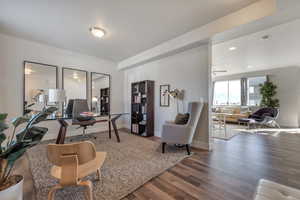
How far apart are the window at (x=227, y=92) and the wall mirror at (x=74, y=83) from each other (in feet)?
24.8

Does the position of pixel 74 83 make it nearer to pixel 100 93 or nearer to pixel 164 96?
pixel 100 93

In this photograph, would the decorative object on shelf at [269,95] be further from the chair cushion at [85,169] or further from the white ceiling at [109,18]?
the chair cushion at [85,169]

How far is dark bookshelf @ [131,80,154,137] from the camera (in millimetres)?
3971

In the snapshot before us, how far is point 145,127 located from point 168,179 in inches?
90.7

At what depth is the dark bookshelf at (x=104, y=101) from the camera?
4676 mm

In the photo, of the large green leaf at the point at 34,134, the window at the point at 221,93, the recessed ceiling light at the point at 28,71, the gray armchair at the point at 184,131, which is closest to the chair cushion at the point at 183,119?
the gray armchair at the point at 184,131

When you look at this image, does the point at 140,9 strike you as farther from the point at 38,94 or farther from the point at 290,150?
the point at 290,150

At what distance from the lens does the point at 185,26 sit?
106 inches

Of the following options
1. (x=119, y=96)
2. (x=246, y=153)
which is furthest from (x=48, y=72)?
(x=246, y=153)

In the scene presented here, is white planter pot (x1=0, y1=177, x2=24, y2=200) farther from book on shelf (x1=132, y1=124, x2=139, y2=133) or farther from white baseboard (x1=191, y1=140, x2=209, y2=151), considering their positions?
book on shelf (x1=132, y1=124, x2=139, y2=133)

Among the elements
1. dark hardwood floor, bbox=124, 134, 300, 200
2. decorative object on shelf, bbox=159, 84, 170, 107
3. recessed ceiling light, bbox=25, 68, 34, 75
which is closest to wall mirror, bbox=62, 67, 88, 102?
recessed ceiling light, bbox=25, 68, 34, 75

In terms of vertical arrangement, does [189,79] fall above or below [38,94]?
above

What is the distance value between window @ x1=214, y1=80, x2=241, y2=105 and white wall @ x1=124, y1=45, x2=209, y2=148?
18.0 ft

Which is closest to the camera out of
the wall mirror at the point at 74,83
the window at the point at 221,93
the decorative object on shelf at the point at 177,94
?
the decorative object on shelf at the point at 177,94
